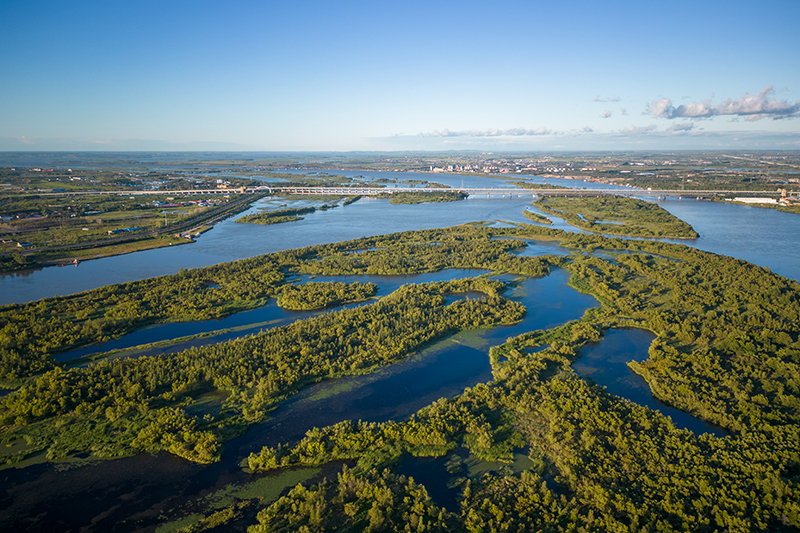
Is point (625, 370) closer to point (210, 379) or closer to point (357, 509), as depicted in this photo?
point (357, 509)

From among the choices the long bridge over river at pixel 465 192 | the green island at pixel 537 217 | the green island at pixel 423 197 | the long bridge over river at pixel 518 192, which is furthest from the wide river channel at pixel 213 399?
the long bridge over river at pixel 465 192

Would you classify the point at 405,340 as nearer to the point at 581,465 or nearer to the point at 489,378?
the point at 489,378

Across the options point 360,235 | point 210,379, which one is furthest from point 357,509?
point 360,235

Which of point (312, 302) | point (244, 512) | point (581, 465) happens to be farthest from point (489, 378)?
point (312, 302)

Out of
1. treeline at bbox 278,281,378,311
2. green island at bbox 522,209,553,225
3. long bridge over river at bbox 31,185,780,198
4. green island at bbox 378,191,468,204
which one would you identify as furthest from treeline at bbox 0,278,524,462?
long bridge over river at bbox 31,185,780,198

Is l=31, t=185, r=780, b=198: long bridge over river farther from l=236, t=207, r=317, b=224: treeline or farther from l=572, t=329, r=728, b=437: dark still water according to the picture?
l=572, t=329, r=728, b=437: dark still water

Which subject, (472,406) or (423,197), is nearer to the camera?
(472,406)
